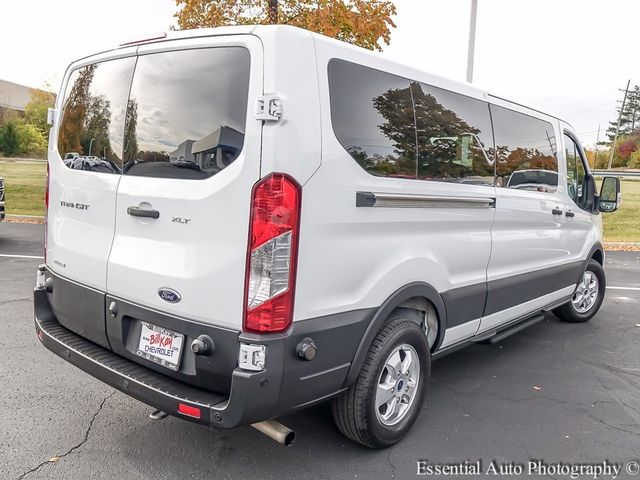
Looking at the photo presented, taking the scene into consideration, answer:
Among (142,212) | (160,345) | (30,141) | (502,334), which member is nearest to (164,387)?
(160,345)

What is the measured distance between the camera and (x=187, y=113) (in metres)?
2.52

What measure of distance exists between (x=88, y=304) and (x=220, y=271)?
1057 mm

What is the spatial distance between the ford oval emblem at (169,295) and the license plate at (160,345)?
163mm

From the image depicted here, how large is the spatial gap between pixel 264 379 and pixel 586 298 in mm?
4818

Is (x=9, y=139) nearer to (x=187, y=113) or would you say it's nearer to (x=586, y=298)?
(x=586, y=298)

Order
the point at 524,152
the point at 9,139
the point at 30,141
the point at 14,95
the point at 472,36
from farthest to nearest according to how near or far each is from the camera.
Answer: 1. the point at 14,95
2. the point at 30,141
3. the point at 9,139
4. the point at 472,36
5. the point at 524,152

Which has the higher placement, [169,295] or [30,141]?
[30,141]

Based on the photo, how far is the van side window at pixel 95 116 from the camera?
284 cm

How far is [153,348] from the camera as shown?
2.60 metres

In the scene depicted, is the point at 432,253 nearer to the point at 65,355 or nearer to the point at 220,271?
the point at 220,271

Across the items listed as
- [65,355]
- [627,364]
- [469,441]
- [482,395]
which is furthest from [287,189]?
[627,364]

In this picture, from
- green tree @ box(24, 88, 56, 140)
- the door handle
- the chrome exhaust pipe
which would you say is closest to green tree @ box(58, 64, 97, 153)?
the door handle

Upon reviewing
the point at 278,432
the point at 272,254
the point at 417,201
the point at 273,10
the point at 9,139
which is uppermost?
the point at 273,10

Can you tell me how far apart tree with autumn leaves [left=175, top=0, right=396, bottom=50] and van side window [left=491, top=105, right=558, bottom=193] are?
17.3 feet
